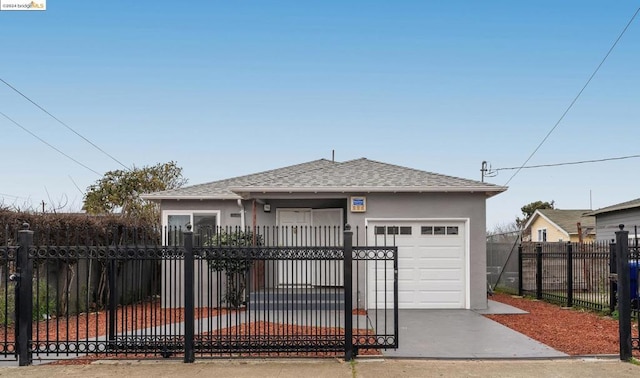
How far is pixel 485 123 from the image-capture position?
19.6m

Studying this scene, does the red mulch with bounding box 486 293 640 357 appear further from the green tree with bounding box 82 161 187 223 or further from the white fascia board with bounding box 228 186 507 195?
the green tree with bounding box 82 161 187 223

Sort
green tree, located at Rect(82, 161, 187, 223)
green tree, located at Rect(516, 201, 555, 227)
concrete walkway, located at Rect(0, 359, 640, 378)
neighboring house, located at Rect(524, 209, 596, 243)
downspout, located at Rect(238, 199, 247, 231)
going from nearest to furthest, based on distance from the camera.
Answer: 1. concrete walkway, located at Rect(0, 359, 640, 378)
2. downspout, located at Rect(238, 199, 247, 231)
3. green tree, located at Rect(82, 161, 187, 223)
4. neighboring house, located at Rect(524, 209, 596, 243)
5. green tree, located at Rect(516, 201, 555, 227)

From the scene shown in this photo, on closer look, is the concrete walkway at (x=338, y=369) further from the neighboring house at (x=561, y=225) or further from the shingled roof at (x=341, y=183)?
the neighboring house at (x=561, y=225)

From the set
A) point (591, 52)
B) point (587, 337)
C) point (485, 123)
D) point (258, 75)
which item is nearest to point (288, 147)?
point (258, 75)

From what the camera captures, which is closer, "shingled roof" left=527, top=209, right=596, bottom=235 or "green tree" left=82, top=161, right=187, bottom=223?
"green tree" left=82, top=161, right=187, bottom=223

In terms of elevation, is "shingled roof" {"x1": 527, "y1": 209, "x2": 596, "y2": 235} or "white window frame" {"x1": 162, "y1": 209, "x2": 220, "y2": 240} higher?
"white window frame" {"x1": 162, "y1": 209, "x2": 220, "y2": 240}

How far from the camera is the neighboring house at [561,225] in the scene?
A: 29.0 m

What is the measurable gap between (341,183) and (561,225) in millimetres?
22114

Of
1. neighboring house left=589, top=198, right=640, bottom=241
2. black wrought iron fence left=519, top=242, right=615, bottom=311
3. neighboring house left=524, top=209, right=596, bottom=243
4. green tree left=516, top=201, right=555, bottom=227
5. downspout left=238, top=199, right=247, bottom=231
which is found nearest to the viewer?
downspout left=238, top=199, right=247, bottom=231

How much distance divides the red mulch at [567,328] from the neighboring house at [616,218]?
8.37 metres

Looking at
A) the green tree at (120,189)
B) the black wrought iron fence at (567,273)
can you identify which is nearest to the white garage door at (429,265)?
the black wrought iron fence at (567,273)

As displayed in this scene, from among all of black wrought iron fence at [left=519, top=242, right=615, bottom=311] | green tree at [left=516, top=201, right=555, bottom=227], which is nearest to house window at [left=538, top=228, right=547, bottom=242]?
black wrought iron fence at [left=519, top=242, right=615, bottom=311]

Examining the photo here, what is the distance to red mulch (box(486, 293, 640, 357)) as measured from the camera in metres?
8.59

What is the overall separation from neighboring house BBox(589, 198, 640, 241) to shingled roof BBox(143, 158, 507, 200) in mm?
9891
